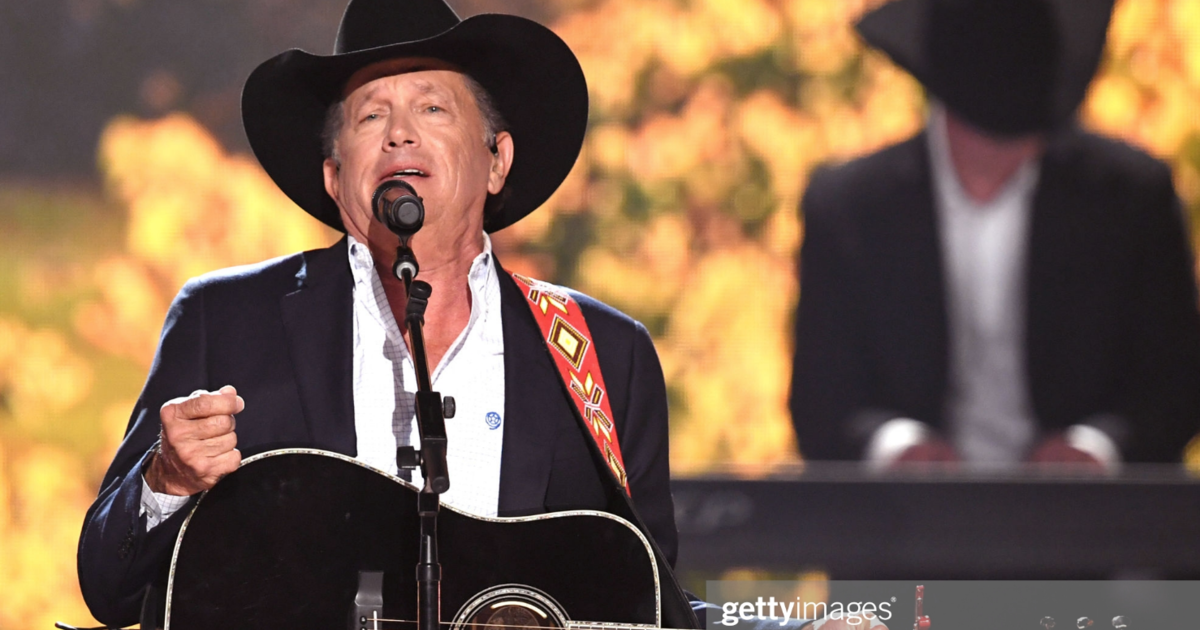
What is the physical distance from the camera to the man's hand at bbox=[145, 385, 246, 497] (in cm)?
194

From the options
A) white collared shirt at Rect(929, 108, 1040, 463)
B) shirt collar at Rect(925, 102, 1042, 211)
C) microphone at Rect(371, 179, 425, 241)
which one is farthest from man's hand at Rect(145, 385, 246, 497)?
shirt collar at Rect(925, 102, 1042, 211)

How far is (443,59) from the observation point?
2719 mm

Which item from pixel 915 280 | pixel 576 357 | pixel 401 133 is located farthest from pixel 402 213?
pixel 915 280

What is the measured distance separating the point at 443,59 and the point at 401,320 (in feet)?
1.96

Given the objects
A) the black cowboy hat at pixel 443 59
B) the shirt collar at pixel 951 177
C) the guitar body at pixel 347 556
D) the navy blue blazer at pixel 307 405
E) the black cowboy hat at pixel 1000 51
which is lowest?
the guitar body at pixel 347 556

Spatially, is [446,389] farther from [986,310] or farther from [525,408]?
[986,310]

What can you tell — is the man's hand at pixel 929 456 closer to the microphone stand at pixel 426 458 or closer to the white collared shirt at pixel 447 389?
the white collared shirt at pixel 447 389

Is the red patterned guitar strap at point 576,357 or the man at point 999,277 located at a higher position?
the man at point 999,277

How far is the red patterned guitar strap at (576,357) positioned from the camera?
2.67 metres

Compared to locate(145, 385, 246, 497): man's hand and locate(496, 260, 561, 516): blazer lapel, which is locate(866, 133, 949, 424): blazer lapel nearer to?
locate(496, 260, 561, 516): blazer lapel

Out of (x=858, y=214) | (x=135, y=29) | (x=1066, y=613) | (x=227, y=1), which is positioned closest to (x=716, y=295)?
Answer: (x=858, y=214)

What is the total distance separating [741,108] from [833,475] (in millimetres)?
1325

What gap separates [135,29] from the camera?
4191mm

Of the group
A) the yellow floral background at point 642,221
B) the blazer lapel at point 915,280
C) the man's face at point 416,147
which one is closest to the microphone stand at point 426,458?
the man's face at point 416,147
